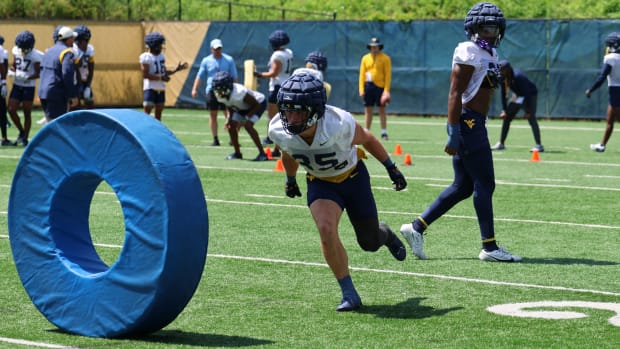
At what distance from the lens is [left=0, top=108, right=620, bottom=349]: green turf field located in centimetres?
667

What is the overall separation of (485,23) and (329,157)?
7.81 feet

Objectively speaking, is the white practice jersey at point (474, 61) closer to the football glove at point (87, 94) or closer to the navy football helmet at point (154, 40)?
the navy football helmet at point (154, 40)

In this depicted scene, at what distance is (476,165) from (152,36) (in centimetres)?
1275

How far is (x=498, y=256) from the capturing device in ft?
30.7

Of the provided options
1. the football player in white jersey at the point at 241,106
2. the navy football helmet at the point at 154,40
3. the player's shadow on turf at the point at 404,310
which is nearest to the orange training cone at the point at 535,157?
the football player in white jersey at the point at 241,106

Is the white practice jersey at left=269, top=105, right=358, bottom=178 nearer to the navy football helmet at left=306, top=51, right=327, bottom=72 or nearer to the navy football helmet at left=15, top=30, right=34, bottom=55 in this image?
the navy football helmet at left=306, top=51, right=327, bottom=72

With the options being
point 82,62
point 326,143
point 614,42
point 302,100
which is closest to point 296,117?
point 302,100

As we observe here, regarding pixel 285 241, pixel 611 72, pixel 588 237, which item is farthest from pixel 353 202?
pixel 611 72

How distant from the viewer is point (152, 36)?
69.6ft

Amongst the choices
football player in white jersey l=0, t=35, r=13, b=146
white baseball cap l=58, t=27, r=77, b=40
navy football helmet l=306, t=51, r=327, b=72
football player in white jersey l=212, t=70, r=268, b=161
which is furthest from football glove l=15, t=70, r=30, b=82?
navy football helmet l=306, t=51, r=327, b=72

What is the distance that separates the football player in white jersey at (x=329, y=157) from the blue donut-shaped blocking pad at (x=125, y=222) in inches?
36.8

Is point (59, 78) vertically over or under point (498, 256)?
under

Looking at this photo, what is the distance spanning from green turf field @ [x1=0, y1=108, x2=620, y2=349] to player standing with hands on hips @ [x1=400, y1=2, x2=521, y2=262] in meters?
0.46

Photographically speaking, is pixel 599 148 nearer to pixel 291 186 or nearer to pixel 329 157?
pixel 291 186
